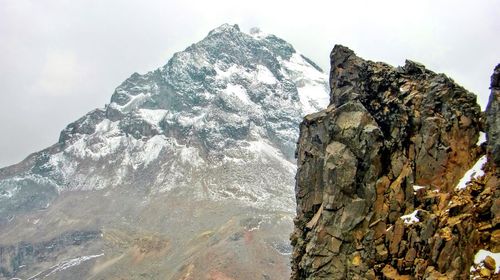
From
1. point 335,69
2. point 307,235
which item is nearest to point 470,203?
point 307,235

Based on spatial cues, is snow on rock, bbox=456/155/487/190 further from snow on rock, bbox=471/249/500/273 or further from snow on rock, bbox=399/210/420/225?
snow on rock, bbox=471/249/500/273

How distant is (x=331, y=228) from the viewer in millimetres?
45000

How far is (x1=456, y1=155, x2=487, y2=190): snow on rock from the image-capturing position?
4231cm

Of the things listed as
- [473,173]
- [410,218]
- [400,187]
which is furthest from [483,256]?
[400,187]

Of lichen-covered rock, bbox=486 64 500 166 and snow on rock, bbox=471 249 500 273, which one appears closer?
snow on rock, bbox=471 249 500 273

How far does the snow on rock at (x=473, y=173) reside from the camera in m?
42.3

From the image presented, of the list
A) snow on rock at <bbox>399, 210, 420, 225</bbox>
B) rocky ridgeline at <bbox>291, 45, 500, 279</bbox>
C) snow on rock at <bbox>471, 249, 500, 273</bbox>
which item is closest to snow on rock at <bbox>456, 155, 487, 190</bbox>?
rocky ridgeline at <bbox>291, 45, 500, 279</bbox>

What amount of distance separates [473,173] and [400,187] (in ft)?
16.8

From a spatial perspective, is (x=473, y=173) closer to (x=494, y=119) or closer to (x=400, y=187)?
(x=494, y=119)

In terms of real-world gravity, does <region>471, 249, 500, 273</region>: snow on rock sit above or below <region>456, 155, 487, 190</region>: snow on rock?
below

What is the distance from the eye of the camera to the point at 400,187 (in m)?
43.7

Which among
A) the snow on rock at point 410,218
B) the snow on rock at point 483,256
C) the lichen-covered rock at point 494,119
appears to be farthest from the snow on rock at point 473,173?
the snow on rock at point 483,256

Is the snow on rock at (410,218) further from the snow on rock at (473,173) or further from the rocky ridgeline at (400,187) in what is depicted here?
the snow on rock at (473,173)

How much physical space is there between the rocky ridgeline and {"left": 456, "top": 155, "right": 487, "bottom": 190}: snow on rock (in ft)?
0.99
